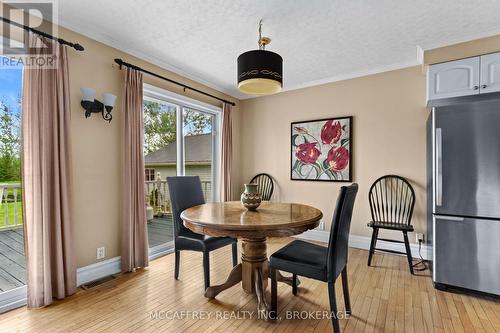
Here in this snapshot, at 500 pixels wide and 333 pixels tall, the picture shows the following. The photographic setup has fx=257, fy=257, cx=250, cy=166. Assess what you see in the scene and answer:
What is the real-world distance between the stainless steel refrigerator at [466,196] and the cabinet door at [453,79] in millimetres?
523

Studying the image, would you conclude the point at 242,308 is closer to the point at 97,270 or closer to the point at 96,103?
the point at 97,270

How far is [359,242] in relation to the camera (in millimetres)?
3799

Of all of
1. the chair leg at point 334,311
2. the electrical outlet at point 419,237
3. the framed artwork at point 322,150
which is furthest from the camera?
the framed artwork at point 322,150

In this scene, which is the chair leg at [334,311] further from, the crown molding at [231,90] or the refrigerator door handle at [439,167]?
the crown molding at [231,90]

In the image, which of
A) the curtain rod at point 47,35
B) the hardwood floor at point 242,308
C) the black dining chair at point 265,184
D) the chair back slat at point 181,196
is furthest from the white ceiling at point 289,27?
the hardwood floor at point 242,308

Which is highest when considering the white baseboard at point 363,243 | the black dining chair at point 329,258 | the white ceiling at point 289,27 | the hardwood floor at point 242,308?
the white ceiling at point 289,27

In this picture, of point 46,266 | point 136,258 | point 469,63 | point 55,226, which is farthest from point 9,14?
point 469,63

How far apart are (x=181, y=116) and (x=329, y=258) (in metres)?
2.95

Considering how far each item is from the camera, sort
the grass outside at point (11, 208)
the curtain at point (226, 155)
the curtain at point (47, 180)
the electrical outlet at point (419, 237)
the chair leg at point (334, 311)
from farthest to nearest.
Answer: the curtain at point (226, 155), the electrical outlet at point (419, 237), the grass outside at point (11, 208), the curtain at point (47, 180), the chair leg at point (334, 311)

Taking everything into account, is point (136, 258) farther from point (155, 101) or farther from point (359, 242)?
point (359, 242)

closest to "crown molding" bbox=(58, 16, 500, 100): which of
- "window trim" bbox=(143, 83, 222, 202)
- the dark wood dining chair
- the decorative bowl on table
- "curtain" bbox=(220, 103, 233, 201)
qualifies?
"window trim" bbox=(143, 83, 222, 202)

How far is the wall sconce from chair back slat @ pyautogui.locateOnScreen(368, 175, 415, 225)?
341cm

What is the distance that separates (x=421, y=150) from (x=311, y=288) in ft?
7.61

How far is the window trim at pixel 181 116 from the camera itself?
3.41 metres
